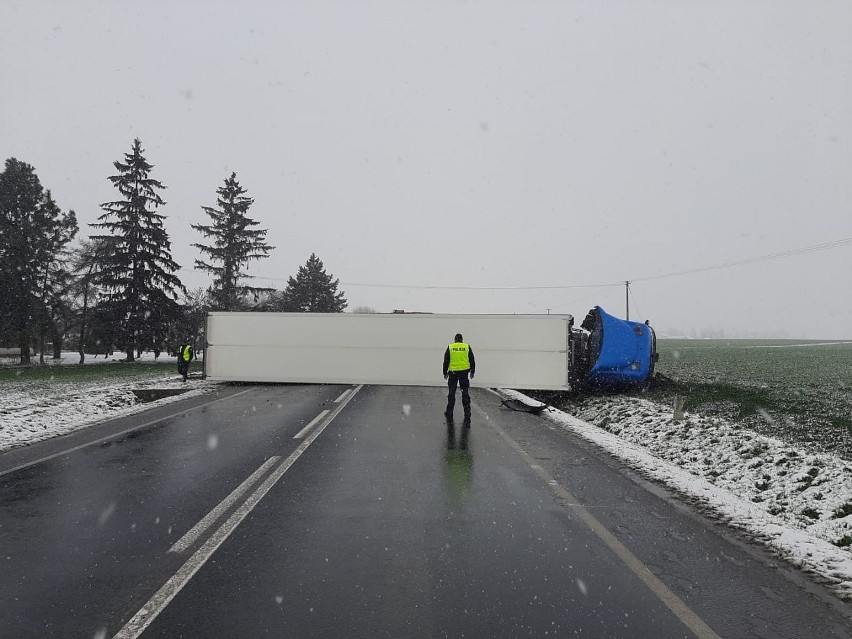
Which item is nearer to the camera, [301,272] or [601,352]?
[601,352]

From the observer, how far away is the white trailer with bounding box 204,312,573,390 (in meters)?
17.4

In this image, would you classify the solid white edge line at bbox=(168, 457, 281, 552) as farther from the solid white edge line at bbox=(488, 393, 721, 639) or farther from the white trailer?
the white trailer

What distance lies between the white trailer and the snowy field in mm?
3519

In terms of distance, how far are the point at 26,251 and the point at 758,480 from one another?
142 ft

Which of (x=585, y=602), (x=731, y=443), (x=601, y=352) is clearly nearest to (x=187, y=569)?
(x=585, y=602)

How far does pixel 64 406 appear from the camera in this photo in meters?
13.0

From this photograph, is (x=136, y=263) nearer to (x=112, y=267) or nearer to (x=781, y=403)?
(x=112, y=267)

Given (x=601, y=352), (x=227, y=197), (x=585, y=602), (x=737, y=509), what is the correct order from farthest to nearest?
(x=227, y=197)
(x=601, y=352)
(x=737, y=509)
(x=585, y=602)

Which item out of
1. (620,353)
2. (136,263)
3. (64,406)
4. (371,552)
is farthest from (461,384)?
(136,263)

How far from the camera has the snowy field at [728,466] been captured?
4.63 m

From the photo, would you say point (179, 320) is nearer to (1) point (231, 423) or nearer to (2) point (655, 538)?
(1) point (231, 423)

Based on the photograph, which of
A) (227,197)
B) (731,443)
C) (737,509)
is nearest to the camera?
(737,509)

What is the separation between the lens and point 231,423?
34.6 feet

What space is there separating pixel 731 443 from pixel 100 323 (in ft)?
121
